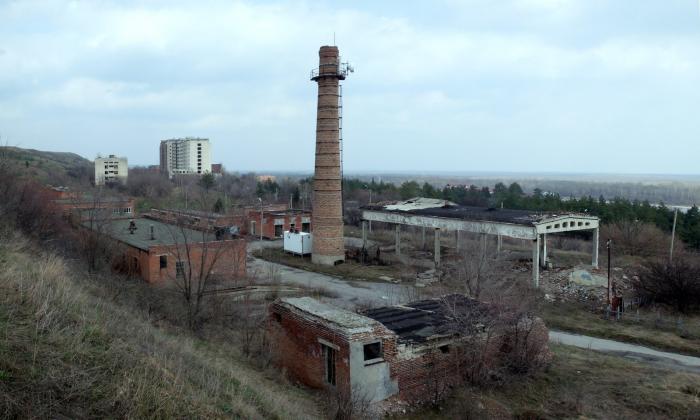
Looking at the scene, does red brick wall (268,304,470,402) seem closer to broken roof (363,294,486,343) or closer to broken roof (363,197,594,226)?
broken roof (363,294,486,343)

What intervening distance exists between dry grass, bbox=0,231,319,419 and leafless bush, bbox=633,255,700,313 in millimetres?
19004

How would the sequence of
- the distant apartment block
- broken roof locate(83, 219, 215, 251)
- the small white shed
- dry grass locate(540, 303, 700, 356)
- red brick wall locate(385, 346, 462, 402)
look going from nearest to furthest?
red brick wall locate(385, 346, 462, 402)
dry grass locate(540, 303, 700, 356)
broken roof locate(83, 219, 215, 251)
the small white shed
the distant apartment block

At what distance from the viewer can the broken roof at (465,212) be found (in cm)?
2417

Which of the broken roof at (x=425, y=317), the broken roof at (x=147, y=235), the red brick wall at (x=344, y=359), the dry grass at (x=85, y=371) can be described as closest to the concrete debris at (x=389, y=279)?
the broken roof at (x=147, y=235)

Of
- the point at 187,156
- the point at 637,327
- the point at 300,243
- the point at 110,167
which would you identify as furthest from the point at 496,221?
the point at 187,156

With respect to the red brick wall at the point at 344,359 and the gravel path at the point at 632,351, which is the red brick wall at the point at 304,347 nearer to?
the red brick wall at the point at 344,359

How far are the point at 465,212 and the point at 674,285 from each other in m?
10.5

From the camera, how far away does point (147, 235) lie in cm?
2730

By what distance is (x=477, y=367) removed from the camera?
11648 mm

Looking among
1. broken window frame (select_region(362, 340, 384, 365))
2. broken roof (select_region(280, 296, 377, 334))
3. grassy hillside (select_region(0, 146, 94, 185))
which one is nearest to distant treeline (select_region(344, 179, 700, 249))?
broken roof (select_region(280, 296, 377, 334))

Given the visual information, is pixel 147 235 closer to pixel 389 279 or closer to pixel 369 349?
pixel 389 279

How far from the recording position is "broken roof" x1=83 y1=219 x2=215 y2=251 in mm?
24781

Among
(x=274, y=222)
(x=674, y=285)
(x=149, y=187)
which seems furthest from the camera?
(x=149, y=187)

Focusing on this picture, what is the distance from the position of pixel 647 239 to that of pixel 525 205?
16385 mm
